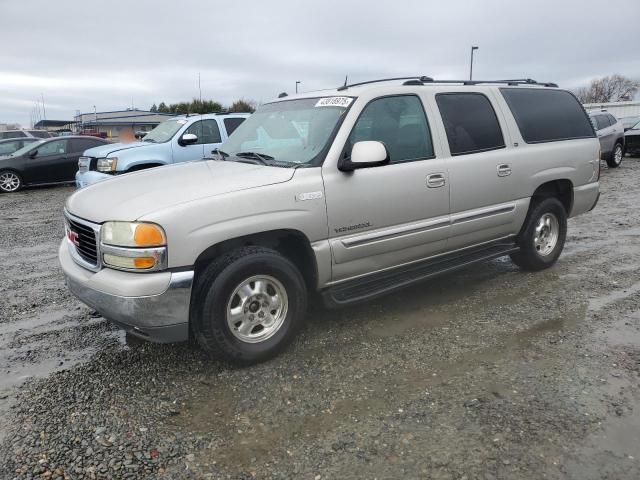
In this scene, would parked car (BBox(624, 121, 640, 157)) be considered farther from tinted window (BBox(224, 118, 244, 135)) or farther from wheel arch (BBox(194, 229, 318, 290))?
wheel arch (BBox(194, 229, 318, 290))

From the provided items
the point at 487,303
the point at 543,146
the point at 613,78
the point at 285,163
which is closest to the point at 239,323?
the point at 285,163

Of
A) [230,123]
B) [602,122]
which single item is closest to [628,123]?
[602,122]

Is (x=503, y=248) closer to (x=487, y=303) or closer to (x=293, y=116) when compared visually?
(x=487, y=303)

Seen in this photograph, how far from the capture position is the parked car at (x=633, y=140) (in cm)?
1804

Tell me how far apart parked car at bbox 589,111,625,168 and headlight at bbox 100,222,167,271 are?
49.3ft

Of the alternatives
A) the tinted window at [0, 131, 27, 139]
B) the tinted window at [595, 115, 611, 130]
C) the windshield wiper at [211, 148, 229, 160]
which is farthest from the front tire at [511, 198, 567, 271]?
the tinted window at [0, 131, 27, 139]

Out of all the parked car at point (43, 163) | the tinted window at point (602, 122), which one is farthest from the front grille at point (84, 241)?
the tinted window at point (602, 122)

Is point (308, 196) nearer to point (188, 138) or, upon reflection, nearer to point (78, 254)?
point (78, 254)

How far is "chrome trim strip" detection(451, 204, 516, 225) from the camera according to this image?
4441mm

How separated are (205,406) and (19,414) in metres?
1.06

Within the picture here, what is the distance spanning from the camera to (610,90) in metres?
69.9

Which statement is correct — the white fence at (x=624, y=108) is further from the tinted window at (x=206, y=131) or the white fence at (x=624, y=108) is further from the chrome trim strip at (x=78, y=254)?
the chrome trim strip at (x=78, y=254)

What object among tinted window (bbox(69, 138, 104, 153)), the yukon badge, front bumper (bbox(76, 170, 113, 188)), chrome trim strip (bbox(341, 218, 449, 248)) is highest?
tinted window (bbox(69, 138, 104, 153))

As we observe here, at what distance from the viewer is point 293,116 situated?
4.29m
